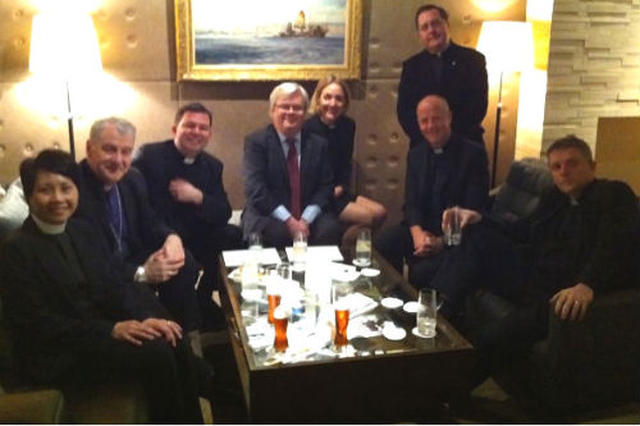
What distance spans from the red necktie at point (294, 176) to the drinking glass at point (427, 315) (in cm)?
155

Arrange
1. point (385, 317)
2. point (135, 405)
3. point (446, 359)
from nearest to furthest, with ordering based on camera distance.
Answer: point (135, 405), point (446, 359), point (385, 317)

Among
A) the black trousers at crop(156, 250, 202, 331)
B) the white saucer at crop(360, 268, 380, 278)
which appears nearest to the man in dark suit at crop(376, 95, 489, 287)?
the white saucer at crop(360, 268, 380, 278)

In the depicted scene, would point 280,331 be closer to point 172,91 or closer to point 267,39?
point 172,91

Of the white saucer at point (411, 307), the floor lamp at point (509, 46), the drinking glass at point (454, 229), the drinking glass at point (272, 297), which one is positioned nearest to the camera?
the drinking glass at point (272, 297)

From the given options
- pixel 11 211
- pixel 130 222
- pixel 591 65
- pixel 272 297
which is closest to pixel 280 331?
pixel 272 297

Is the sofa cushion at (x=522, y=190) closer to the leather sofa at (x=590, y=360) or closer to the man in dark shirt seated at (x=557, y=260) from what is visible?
the man in dark shirt seated at (x=557, y=260)

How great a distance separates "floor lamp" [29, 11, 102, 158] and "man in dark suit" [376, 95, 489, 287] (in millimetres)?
1926

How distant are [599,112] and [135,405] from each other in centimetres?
376

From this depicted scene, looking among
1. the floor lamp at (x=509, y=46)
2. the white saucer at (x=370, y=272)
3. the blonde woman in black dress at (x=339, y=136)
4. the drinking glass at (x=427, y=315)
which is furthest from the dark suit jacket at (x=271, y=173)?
the drinking glass at (x=427, y=315)

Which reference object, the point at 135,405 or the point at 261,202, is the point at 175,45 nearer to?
the point at 261,202

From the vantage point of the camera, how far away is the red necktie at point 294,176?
397 cm

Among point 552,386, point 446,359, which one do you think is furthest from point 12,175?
point 552,386

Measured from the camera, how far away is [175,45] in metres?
4.38

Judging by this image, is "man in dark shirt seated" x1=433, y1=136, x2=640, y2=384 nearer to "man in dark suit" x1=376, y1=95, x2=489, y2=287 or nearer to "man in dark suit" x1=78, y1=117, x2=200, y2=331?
"man in dark suit" x1=376, y1=95, x2=489, y2=287
